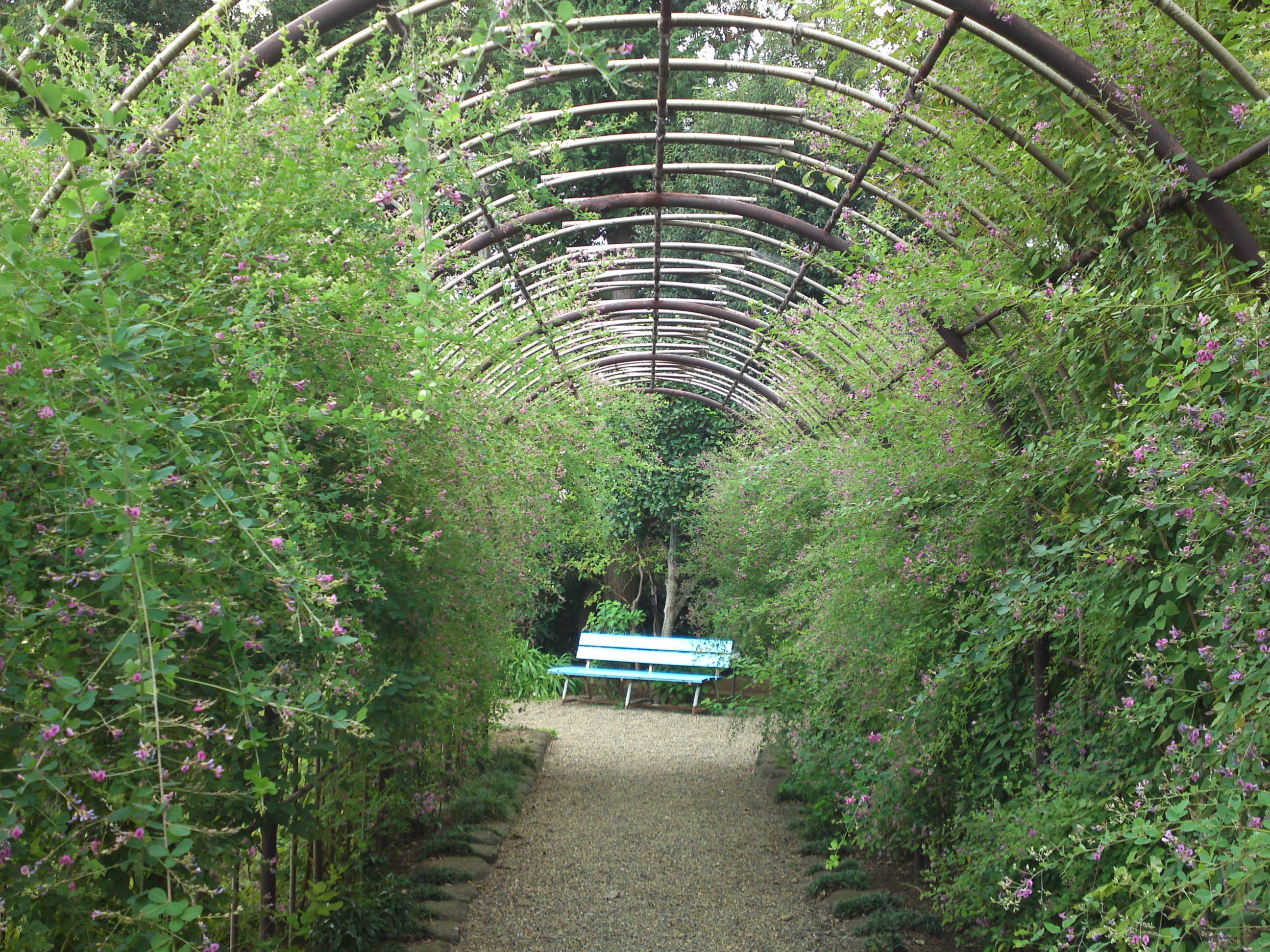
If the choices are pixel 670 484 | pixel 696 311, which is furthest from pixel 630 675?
pixel 696 311

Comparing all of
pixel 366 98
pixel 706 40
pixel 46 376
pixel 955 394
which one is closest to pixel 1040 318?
pixel 955 394

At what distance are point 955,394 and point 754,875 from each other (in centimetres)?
297

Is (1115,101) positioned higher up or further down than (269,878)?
higher up

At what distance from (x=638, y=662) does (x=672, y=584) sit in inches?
60.0

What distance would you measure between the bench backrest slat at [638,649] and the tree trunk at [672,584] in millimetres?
961

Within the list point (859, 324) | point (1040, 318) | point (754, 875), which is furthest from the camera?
point (859, 324)

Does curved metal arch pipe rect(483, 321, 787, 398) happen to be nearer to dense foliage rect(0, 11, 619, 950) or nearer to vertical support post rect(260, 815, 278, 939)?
dense foliage rect(0, 11, 619, 950)

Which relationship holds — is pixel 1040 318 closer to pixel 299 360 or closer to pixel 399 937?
pixel 299 360

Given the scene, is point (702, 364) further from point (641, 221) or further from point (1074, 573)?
point (1074, 573)

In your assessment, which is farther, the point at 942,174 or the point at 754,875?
the point at 754,875

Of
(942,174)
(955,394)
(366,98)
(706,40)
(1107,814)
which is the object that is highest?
(706,40)

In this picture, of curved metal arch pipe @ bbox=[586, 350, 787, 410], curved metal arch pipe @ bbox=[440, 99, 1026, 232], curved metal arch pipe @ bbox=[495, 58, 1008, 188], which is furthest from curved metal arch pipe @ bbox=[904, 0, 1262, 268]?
curved metal arch pipe @ bbox=[586, 350, 787, 410]

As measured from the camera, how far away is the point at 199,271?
233 cm

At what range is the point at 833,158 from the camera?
6277 millimetres
